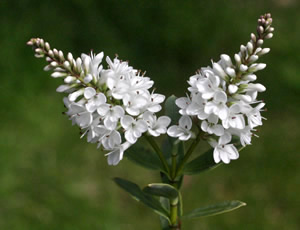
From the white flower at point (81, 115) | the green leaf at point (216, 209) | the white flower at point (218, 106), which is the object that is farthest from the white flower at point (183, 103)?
the green leaf at point (216, 209)

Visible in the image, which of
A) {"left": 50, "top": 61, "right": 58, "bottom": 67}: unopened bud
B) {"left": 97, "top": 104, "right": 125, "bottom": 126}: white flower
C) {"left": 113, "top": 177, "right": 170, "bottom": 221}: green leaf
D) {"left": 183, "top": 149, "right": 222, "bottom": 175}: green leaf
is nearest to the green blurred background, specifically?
{"left": 113, "top": 177, "right": 170, "bottom": 221}: green leaf

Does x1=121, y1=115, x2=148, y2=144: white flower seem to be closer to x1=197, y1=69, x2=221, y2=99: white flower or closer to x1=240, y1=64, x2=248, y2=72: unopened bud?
x1=197, y1=69, x2=221, y2=99: white flower

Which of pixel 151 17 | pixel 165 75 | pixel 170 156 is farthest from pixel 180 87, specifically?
pixel 170 156

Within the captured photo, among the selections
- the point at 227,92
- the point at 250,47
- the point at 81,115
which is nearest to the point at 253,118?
the point at 227,92

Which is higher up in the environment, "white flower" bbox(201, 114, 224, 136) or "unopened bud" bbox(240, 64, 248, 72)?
"unopened bud" bbox(240, 64, 248, 72)

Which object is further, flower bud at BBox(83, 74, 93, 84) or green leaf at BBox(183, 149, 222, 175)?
green leaf at BBox(183, 149, 222, 175)

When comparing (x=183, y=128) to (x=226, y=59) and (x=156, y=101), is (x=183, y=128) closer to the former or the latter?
(x=156, y=101)

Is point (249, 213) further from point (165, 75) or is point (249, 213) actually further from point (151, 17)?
point (151, 17)
